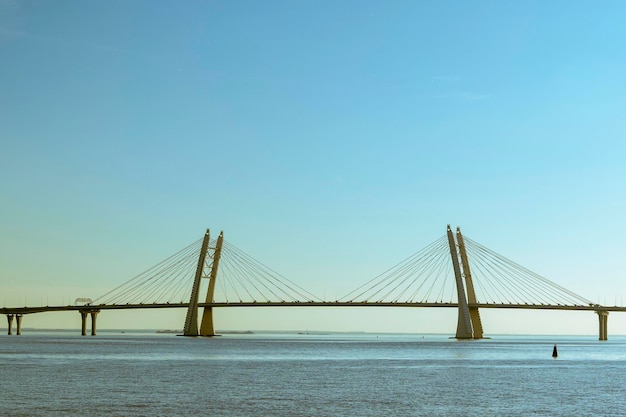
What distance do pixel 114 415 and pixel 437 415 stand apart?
13.8 metres

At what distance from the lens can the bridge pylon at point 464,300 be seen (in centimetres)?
13000

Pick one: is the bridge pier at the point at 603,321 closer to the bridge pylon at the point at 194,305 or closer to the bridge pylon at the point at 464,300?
the bridge pylon at the point at 464,300

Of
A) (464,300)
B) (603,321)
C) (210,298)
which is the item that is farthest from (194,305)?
(603,321)

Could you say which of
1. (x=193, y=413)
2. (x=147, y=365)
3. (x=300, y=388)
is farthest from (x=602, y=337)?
(x=193, y=413)

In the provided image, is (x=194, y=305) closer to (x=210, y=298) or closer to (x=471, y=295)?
(x=210, y=298)

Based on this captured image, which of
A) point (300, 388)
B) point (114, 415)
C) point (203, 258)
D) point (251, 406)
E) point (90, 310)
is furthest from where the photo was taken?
point (90, 310)

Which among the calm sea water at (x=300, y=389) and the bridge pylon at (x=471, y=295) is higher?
the bridge pylon at (x=471, y=295)

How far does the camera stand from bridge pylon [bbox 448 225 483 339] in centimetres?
13000

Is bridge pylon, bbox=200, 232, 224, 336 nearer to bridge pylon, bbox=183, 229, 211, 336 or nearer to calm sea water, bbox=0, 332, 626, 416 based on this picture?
bridge pylon, bbox=183, 229, 211, 336

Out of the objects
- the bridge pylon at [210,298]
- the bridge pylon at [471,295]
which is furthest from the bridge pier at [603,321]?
the bridge pylon at [210,298]

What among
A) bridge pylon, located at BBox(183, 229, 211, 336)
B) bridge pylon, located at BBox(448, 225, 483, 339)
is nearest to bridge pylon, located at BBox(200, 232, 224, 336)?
bridge pylon, located at BBox(183, 229, 211, 336)

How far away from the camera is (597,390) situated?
176 feet

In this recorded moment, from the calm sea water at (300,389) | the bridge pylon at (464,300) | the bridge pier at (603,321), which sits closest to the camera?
the calm sea water at (300,389)

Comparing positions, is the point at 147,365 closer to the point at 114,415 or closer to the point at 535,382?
the point at 535,382
